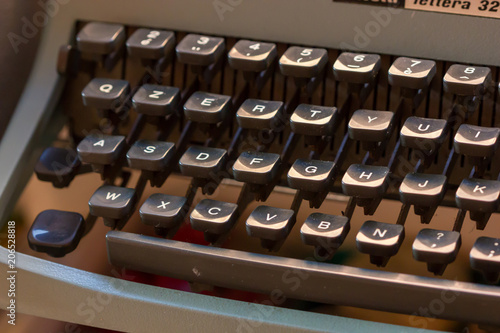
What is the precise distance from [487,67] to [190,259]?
2.57 ft

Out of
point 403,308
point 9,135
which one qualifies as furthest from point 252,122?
point 9,135

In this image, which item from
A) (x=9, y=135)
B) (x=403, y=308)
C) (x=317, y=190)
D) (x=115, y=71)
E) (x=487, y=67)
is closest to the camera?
(x=403, y=308)

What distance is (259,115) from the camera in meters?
1.41

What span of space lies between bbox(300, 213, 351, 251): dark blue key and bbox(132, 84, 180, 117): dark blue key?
1.45 feet

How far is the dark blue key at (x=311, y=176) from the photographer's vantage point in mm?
1315

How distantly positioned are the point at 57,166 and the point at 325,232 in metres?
0.74

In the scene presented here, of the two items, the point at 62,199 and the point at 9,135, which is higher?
the point at 9,135

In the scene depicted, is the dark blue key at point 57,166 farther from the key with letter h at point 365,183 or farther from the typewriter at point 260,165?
the key with letter h at point 365,183

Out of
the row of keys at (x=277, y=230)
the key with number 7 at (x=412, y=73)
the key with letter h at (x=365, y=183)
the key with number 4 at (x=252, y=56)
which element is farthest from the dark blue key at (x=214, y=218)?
the key with number 7 at (x=412, y=73)

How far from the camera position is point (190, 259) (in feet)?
4.21

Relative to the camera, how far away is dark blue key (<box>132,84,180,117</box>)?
1.48 m

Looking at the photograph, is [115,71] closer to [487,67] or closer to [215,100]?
[215,100]

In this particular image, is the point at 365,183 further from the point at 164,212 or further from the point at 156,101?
the point at 156,101

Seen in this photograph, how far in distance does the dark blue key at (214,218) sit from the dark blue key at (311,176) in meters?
0.14
